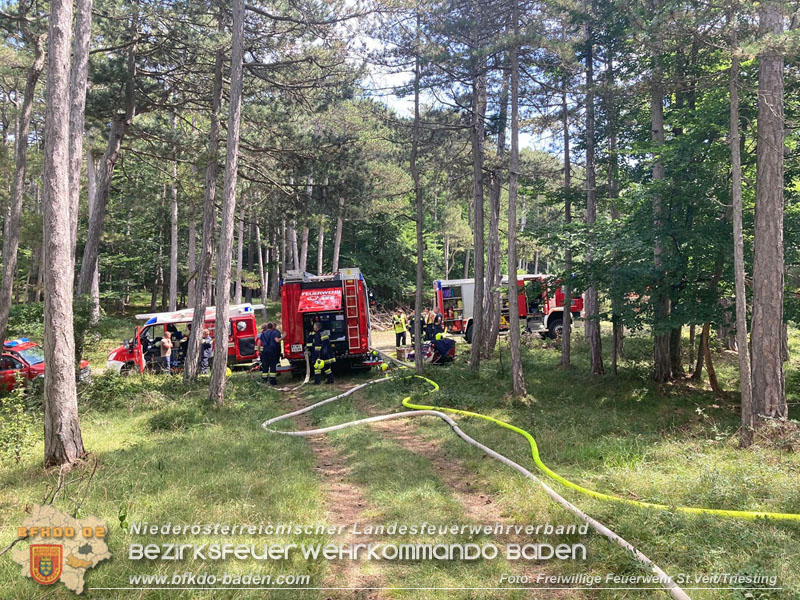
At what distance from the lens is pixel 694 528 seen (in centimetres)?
412

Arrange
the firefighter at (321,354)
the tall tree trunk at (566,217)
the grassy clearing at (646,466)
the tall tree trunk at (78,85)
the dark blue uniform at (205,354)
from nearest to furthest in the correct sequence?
1. the grassy clearing at (646,466)
2. the tall tree trunk at (78,85)
3. the tall tree trunk at (566,217)
4. the firefighter at (321,354)
5. the dark blue uniform at (205,354)

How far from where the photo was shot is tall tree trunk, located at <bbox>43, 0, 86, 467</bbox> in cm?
588

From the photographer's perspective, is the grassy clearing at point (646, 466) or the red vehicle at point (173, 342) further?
the red vehicle at point (173, 342)

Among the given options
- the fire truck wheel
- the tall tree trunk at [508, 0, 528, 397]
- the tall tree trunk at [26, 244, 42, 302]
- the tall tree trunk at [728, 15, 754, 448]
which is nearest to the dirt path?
the tall tree trunk at [508, 0, 528, 397]

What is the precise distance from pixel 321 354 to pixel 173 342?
6106mm

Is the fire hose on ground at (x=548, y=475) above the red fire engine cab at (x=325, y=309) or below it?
below

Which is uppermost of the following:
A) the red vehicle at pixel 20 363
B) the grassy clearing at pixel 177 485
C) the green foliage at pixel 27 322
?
the green foliage at pixel 27 322

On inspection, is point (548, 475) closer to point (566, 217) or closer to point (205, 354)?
point (566, 217)

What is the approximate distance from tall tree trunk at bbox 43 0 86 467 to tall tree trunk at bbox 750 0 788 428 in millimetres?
10168

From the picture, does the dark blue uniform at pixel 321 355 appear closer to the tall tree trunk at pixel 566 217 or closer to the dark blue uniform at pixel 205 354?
the dark blue uniform at pixel 205 354

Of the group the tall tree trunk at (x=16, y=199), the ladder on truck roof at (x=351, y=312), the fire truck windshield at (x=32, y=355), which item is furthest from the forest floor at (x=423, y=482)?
the tall tree trunk at (x=16, y=199)

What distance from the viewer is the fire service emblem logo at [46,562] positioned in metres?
3.42

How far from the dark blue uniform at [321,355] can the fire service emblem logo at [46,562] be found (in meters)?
9.41

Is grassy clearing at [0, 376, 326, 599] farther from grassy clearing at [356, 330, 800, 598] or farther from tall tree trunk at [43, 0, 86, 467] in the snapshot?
grassy clearing at [356, 330, 800, 598]
